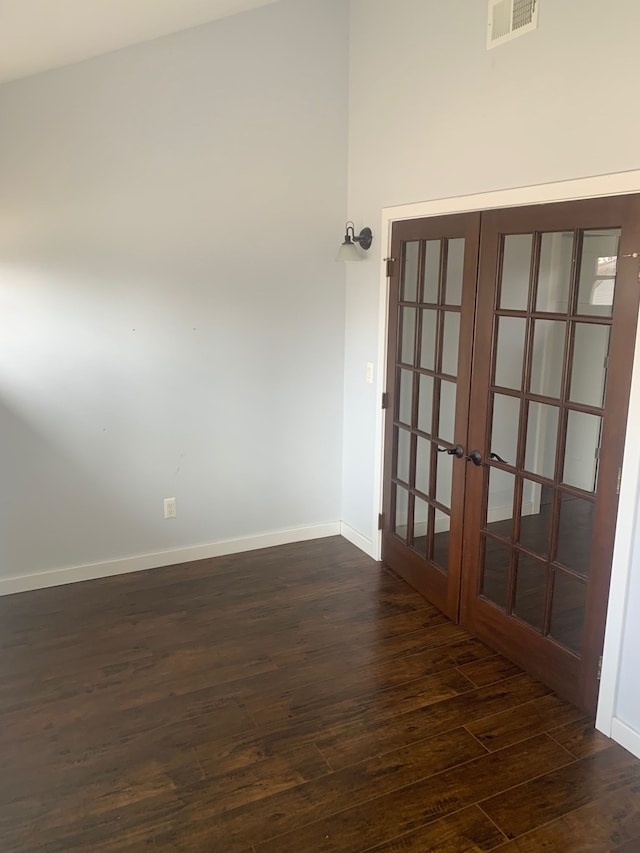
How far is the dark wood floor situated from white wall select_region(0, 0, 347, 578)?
25.7 inches

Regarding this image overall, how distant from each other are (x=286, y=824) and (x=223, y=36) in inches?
146

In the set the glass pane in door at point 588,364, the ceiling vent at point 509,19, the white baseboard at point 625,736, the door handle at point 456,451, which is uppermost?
the ceiling vent at point 509,19

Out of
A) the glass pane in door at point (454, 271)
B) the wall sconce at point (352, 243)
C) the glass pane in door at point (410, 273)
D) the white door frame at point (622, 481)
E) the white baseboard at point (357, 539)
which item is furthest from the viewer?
the white baseboard at point (357, 539)

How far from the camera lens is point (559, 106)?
2.53 m

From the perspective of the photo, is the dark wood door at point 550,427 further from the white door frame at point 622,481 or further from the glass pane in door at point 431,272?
the glass pane in door at point 431,272

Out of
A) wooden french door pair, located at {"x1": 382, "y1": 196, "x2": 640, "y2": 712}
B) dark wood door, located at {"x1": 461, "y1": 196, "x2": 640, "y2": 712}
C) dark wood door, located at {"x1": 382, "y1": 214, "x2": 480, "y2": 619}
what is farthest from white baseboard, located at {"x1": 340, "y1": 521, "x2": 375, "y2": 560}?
dark wood door, located at {"x1": 461, "y1": 196, "x2": 640, "y2": 712}

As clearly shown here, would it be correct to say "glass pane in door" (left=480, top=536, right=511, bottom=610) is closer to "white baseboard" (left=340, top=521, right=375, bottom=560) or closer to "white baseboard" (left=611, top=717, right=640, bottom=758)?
"white baseboard" (left=611, top=717, right=640, bottom=758)

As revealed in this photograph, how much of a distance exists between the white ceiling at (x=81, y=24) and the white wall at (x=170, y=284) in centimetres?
15

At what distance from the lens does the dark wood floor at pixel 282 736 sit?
2.16 m

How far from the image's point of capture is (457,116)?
3.09 meters

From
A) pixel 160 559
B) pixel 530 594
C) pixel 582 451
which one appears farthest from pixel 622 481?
pixel 160 559

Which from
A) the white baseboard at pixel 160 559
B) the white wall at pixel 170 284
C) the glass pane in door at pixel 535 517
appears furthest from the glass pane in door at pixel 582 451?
the white baseboard at pixel 160 559

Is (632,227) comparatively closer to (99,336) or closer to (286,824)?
(286,824)

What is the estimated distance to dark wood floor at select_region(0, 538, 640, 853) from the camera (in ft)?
7.10
